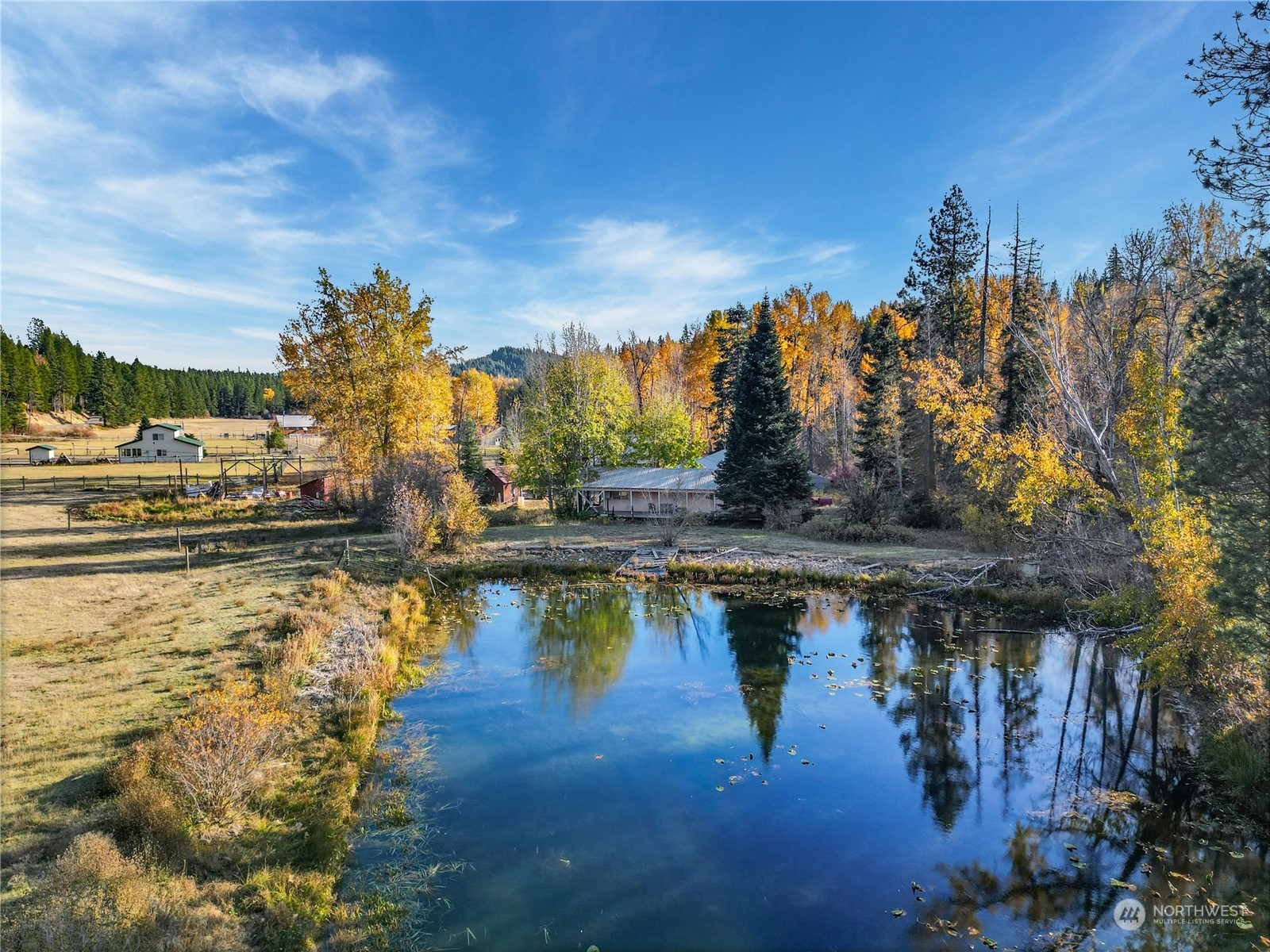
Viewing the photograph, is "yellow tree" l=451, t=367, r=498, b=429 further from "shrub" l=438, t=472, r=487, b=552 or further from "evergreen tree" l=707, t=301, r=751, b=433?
"shrub" l=438, t=472, r=487, b=552

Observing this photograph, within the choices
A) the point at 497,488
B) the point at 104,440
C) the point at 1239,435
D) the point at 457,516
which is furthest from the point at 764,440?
the point at 104,440

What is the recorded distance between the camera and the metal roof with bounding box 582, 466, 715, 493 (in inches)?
1469

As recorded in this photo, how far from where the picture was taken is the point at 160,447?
67.1 meters

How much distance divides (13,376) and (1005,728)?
102m

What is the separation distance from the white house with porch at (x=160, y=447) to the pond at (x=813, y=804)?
67.5m

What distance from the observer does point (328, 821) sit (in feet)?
28.2

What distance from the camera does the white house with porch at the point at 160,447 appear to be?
6594 cm

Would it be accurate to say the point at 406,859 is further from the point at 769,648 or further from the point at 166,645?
the point at 769,648


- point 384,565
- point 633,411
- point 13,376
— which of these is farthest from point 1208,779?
point 13,376

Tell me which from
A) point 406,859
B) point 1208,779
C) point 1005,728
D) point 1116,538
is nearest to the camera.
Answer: point 406,859

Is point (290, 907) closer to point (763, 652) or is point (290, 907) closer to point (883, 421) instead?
point (763, 652)

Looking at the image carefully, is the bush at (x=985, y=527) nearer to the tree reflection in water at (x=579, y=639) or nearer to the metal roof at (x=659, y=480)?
the tree reflection in water at (x=579, y=639)

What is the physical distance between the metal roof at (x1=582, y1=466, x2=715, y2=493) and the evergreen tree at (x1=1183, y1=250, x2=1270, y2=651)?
29.1 meters

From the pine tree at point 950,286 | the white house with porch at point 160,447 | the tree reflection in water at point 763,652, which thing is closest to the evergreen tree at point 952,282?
the pine tree at point 950,286
